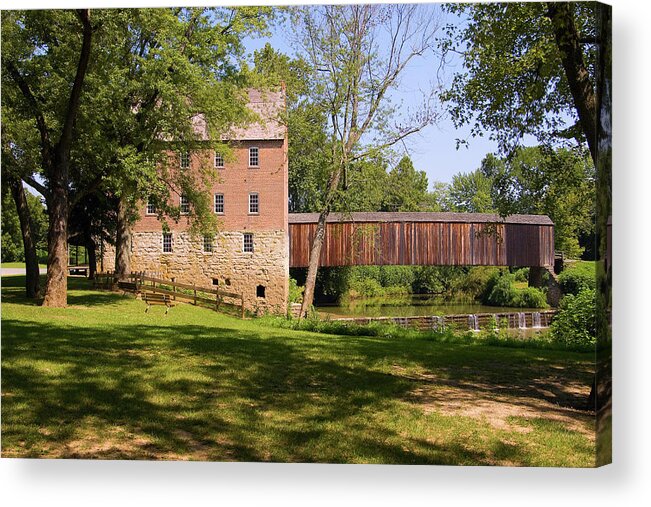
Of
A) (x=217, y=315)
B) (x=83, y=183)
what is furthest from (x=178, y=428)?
(x=83, y=183)

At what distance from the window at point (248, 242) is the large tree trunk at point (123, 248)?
145 centimetres

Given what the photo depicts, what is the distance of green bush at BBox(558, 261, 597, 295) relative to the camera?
22.1 feet

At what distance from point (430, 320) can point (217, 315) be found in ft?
12.7

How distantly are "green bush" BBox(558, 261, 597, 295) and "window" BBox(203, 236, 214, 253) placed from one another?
4.26 meters

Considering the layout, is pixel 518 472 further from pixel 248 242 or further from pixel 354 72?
pixel 354 72

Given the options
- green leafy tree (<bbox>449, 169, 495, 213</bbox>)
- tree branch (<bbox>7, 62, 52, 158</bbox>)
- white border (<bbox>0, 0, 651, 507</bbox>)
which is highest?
tree branch (<bbox>7, 62, 52, 158</bbox>)

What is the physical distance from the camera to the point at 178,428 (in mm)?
6176

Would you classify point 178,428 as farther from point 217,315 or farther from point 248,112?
point 248,112

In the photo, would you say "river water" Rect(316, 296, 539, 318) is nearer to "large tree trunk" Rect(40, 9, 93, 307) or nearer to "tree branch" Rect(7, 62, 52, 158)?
"large tree trunk" Rect(40, 9, 93, 307)

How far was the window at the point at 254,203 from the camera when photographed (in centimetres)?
897

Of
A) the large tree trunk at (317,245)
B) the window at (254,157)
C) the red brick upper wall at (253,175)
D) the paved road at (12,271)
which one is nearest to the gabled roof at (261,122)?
the red brick upper wall at (253,175)

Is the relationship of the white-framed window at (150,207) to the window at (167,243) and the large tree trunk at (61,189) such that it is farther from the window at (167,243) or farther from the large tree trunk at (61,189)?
the large tree trunk at (61,189)

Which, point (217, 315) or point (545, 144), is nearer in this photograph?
point (545, 144)

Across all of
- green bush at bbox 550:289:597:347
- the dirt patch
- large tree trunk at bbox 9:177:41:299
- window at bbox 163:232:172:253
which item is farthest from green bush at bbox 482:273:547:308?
large tree trunk at bbox 9:177:41:299
